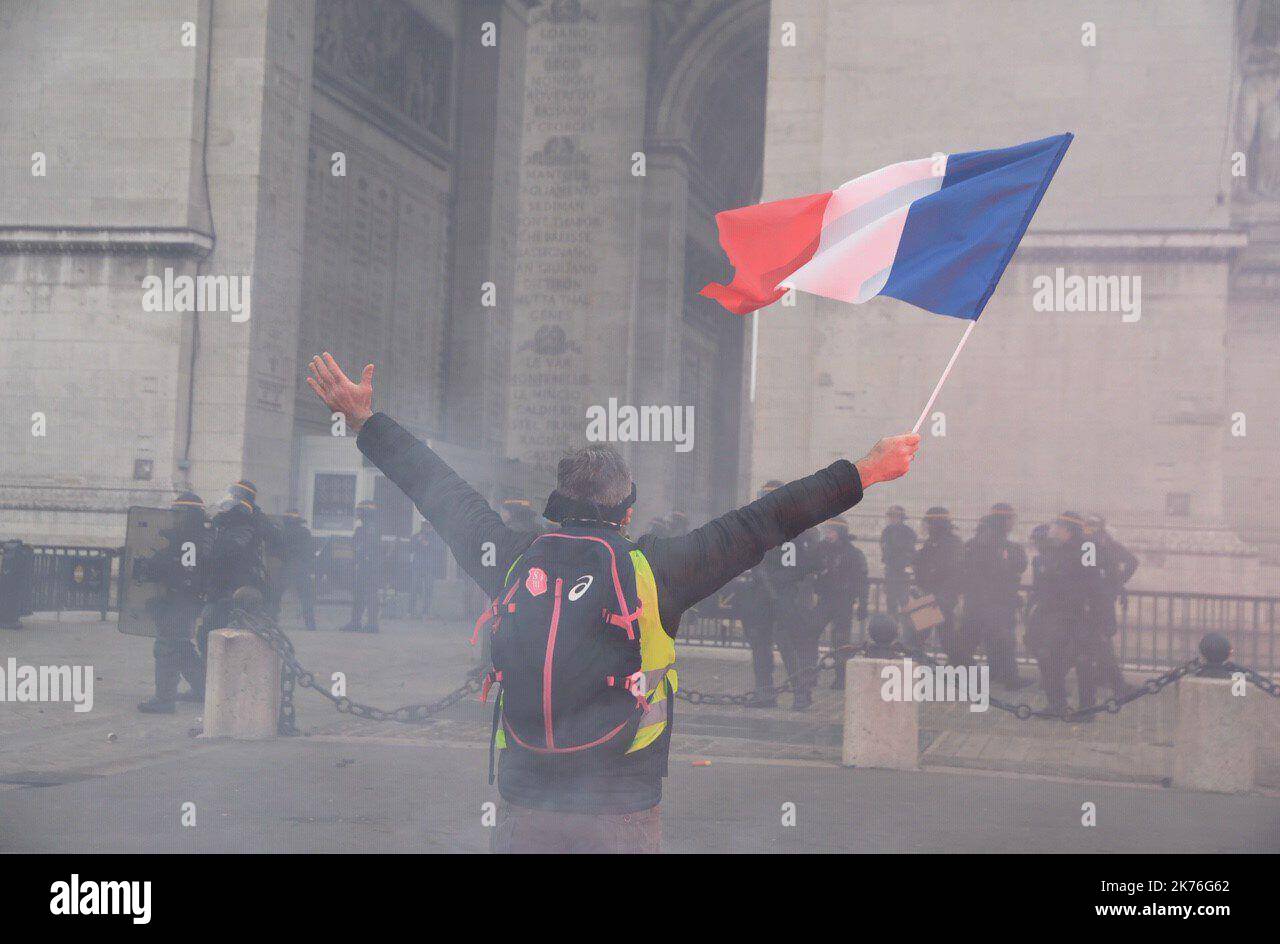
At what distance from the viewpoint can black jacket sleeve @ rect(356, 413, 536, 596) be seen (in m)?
3.92

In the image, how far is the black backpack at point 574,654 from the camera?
3.56m

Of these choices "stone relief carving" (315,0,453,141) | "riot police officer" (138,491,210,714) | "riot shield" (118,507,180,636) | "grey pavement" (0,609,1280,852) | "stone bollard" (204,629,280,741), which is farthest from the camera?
"stone relief carving" (315,0,453,141)

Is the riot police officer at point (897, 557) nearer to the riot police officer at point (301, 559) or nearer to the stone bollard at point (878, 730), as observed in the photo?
the stone bollard at point (878, 730)

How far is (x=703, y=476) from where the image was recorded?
36375 mm

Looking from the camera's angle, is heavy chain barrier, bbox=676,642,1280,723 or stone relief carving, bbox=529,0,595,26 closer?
heavy chain barrier, bbox=676,642,1280,723

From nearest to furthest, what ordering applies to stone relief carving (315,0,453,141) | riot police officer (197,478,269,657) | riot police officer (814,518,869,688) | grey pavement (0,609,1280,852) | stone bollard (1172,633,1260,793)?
grey pavement (0,609,1280,852) < stone bollard (1172,633,1260,793) < riot police officer (197,478,269,657) < riot police officer (814,518,869,688) < stone relief carving (315,0,453,141)

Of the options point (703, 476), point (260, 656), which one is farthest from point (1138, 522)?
point (703, 476)

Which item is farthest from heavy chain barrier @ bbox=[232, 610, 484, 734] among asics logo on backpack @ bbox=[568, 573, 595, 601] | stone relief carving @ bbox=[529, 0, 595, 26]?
stone relief carving @ bbox=[529, 0, 595, 26]

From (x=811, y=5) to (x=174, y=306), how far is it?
929cm

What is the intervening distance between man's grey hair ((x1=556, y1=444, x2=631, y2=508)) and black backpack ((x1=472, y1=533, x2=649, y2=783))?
20 centimetres

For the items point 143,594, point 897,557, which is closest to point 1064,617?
point 897,557

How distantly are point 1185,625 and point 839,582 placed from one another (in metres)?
4.37

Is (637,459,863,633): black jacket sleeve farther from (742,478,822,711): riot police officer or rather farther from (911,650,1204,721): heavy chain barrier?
(742,478,822,711): riot police officer
